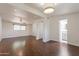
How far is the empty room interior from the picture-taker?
1817 mm

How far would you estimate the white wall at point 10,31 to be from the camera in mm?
1848

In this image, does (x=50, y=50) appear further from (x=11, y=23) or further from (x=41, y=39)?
(x=11, y=23)

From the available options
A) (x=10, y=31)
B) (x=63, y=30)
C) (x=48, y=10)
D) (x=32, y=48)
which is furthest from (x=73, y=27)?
(x=10, y=31)

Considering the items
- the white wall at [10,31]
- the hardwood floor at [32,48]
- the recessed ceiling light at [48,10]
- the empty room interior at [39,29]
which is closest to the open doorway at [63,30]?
the empty room interior at [39,29]

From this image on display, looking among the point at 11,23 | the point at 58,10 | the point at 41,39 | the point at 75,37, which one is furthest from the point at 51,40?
the point at 11,23

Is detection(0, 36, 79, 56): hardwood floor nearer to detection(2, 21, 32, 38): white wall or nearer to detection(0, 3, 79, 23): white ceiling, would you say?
detection(2, 21, 32, 38): white wall

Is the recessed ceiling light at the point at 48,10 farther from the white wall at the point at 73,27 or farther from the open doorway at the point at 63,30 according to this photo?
the open doorway at the point at 63,30

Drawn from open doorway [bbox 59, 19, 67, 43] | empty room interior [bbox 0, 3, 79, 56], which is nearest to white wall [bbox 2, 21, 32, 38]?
empty room interior [bbox 0, 3, 79, 56]

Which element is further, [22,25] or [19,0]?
[22,25]

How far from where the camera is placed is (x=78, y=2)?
1797 mm

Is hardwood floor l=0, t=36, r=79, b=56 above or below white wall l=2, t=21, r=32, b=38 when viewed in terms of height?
below

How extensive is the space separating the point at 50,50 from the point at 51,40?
8.7 inches

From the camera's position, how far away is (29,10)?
188cm

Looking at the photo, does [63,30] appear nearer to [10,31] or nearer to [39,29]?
[39,29]
